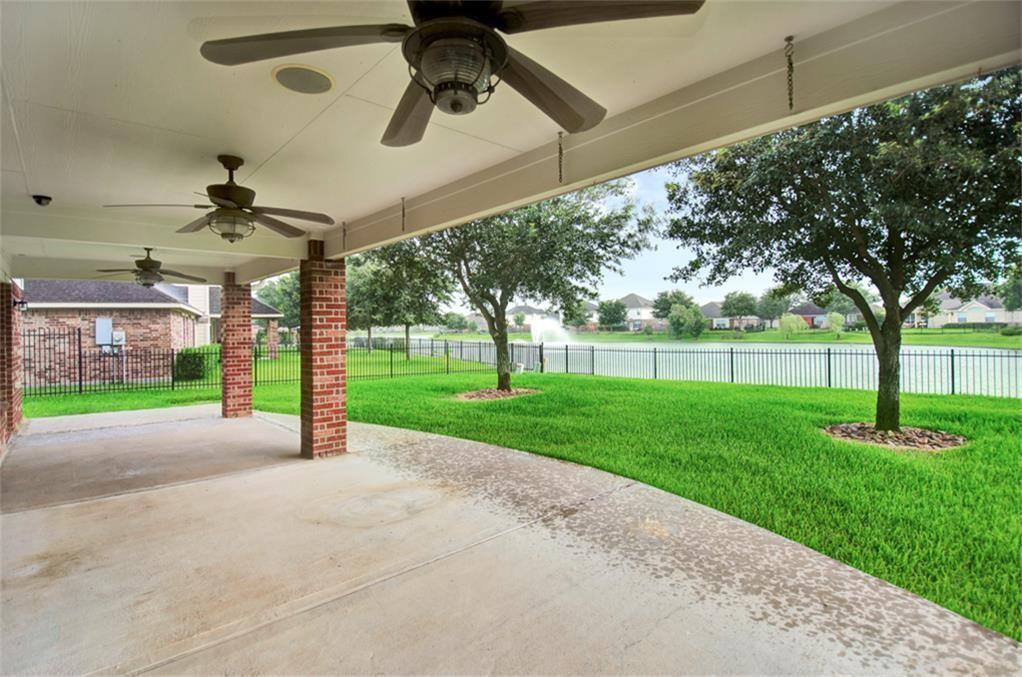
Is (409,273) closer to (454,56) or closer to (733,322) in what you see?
(733,322)

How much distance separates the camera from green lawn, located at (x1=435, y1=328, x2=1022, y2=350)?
868cm

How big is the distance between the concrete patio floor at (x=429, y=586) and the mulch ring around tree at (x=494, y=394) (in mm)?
5462

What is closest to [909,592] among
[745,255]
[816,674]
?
[816,674]

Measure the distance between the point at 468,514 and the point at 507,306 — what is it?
764cm

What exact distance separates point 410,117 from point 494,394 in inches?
344

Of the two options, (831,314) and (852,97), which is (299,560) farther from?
(831,314)

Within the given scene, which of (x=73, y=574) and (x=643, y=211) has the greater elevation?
(x=643, y=211)

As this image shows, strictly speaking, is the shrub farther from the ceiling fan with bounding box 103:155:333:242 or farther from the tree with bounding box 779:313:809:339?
the tree with bounding box 779:313:809:339

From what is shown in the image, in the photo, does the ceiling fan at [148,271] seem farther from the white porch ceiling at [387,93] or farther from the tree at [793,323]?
the tree at [793,323]

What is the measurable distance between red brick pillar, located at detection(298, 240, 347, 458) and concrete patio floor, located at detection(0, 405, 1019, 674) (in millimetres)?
832

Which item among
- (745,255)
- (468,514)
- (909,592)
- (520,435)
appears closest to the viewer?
(909,592)

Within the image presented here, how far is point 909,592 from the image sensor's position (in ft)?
8.41

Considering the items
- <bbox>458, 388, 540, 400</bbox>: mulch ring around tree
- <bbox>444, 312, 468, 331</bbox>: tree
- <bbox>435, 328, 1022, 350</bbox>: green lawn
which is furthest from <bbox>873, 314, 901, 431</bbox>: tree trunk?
<bbox>444, 312, 468, 331</bbox>: tree

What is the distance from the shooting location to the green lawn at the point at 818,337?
28.5 feet
